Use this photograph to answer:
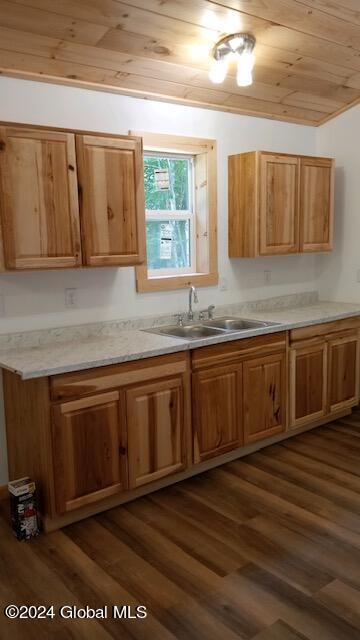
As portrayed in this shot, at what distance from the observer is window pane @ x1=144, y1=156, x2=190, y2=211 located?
3721 mm

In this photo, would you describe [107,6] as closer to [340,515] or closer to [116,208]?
[116,208]

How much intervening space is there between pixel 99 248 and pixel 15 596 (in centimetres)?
174

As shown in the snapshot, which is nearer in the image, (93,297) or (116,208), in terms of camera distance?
(116,208)

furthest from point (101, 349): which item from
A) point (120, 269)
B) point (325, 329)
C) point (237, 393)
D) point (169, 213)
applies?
point (325, 329)

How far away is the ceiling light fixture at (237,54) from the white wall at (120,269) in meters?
0.60

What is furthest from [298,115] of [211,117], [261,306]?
[261,306]

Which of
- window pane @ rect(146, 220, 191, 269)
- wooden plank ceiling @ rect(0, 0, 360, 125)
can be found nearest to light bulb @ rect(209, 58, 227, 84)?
wooden plank ceiling @ rect(0, 0, 360, 125)

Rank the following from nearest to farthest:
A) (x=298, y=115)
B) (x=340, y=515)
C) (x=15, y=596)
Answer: (x=15, y=596)
(x=340, y=515)
(x=298, y=115)

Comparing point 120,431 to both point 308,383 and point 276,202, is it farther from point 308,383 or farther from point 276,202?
point 276,202

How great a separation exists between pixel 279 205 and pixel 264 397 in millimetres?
1425

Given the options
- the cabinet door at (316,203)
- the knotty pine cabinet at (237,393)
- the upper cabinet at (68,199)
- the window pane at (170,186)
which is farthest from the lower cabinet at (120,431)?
the cabinet door at (316,203)

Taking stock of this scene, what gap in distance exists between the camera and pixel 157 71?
3.20m

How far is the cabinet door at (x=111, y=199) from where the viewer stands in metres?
2.88

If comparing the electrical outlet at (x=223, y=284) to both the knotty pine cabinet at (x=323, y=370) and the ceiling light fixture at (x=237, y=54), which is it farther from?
the ceiling light fixture at (x=237, y=54)
